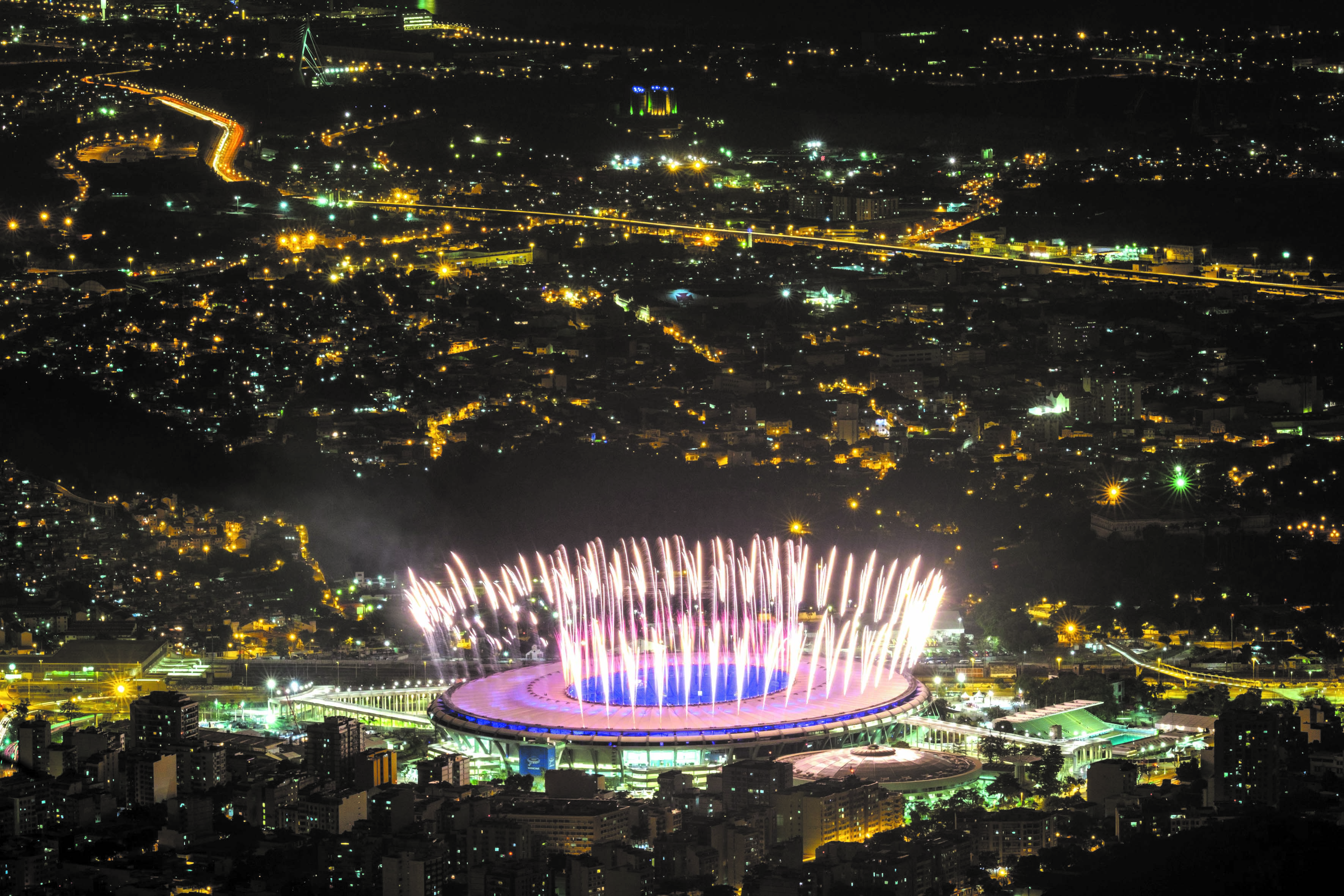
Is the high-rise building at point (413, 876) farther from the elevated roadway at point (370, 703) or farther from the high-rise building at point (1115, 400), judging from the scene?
the high-rise building at point (1115, 400)

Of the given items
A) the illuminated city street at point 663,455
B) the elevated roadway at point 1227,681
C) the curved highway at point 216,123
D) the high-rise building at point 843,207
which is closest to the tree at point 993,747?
the illuminated city street at point 663,455

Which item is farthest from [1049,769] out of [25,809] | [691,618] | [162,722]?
[25,809]

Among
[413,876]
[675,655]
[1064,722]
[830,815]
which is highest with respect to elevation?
[675,655]

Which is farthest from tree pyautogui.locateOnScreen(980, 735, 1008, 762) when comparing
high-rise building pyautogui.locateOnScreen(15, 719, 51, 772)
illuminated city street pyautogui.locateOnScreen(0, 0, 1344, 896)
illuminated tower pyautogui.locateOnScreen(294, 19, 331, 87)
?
illuminated tower pyautogui.locateOnScreen(294, 19, 331, 87)

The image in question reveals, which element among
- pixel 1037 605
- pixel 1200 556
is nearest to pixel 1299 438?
pixel 1200 556

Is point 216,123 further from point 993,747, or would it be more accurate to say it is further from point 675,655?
point 993,747

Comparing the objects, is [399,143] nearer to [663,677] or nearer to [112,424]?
[112,424]

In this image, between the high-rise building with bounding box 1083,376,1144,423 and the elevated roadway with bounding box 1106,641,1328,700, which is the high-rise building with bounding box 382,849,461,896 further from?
the high-rise building with bounding box 1083,376,1144,423

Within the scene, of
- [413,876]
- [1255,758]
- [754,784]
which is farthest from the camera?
[1255,758]
